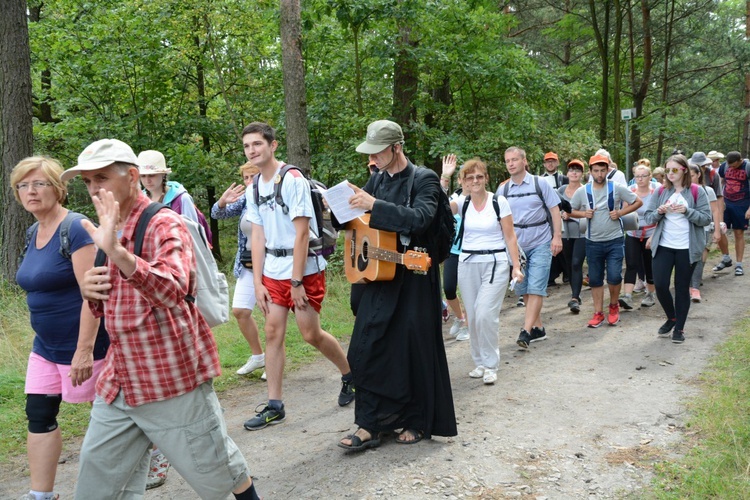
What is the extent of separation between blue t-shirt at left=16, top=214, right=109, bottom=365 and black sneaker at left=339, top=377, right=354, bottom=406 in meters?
2.53

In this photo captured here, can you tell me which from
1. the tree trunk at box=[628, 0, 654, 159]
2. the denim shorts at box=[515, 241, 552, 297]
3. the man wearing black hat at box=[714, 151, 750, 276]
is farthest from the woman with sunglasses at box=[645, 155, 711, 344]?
the tree trunk at box=[628, 0, 654, 159]

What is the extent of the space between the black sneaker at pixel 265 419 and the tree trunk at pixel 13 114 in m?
5.70

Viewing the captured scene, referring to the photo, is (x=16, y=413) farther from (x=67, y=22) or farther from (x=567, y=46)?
(x=567, y=46)

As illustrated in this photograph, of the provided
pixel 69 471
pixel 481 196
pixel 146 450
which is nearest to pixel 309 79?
Result: pixel 481 196

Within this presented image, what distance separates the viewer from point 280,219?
5.28 metres

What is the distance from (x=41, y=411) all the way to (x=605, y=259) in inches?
285

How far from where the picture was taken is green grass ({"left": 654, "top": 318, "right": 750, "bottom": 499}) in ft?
12.8

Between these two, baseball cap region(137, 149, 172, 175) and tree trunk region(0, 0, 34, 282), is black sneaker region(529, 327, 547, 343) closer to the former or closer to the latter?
baseball cap region(137, 149, 172, 175)

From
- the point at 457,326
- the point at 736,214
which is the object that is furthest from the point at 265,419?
the point at 736,214

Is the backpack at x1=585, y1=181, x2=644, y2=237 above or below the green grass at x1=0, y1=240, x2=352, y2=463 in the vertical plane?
above

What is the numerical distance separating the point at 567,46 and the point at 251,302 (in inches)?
884

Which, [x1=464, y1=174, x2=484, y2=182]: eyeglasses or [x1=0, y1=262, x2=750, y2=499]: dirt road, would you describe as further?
[x1=464, y1=174, x2=484, y2=182]: eyeglasses

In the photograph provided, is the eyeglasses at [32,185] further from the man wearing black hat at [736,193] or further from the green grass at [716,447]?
the man wearing black hat at [736,193]

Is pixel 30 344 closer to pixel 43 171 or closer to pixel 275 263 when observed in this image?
pixel 275 263
